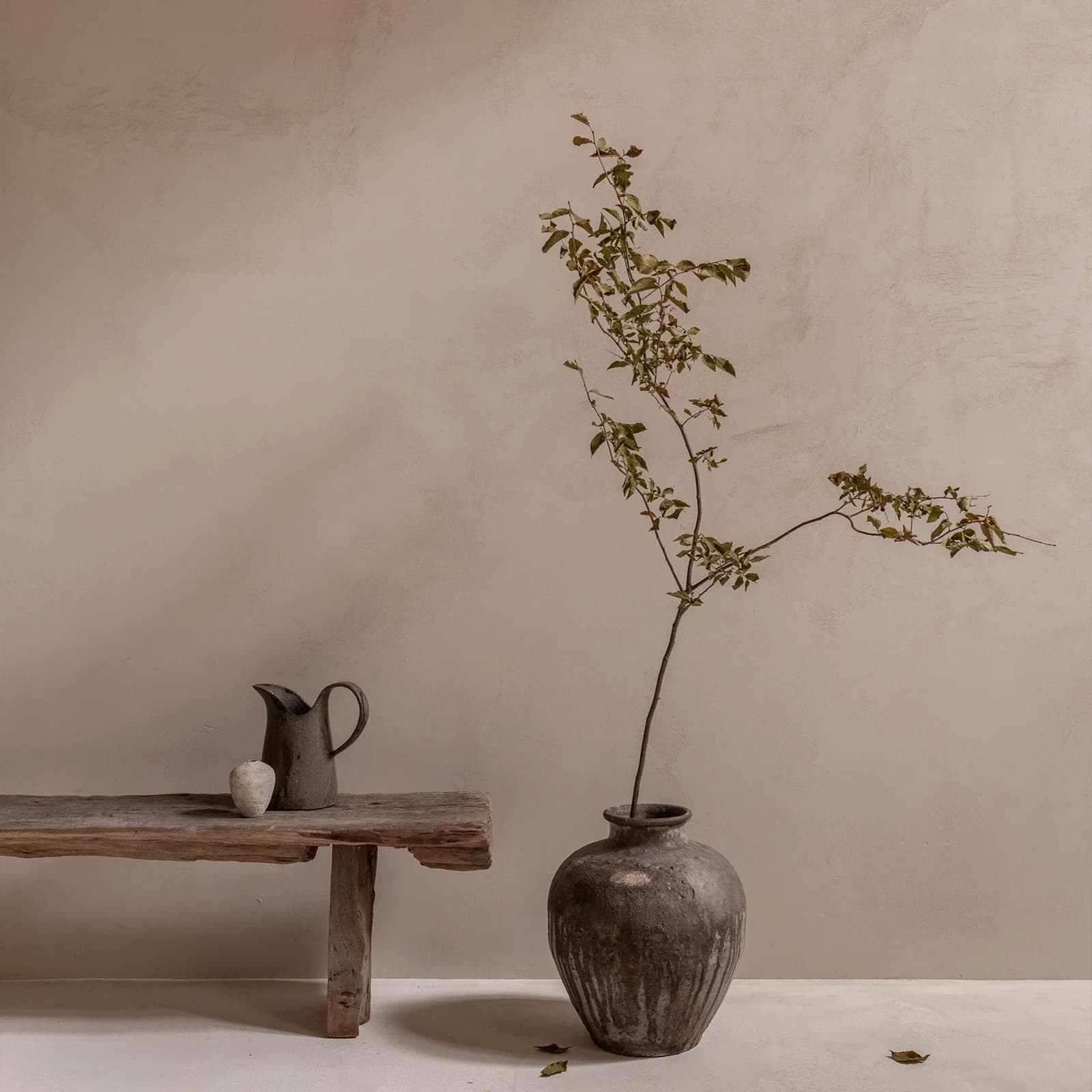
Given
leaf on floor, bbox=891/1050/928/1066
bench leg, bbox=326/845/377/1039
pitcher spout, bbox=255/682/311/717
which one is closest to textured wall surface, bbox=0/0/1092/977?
pitcher spout, bbox=255/682/311/717

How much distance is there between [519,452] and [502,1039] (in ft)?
3.85

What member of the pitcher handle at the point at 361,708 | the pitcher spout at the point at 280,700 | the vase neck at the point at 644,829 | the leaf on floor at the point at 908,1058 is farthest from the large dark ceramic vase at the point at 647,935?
the pitcher spout at the point at 280,700

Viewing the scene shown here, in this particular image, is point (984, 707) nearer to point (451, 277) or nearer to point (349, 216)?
point (451, 277)

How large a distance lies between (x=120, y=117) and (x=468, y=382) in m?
0.95

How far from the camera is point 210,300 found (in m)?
2.33

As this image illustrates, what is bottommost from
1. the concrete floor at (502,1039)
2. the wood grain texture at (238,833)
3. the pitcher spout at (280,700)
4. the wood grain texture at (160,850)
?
the concrete floor at (502,1039)

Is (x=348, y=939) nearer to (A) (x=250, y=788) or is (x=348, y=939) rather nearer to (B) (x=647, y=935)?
(A) (x=250, y=788)

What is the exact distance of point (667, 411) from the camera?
86.1 inches

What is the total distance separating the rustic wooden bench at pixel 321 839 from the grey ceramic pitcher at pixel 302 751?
0.03 metres

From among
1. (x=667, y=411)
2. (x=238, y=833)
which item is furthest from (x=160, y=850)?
(x=667, y=411)

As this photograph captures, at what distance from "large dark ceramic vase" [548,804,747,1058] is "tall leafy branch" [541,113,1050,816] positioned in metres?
0.13

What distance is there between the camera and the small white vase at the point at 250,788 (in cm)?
200

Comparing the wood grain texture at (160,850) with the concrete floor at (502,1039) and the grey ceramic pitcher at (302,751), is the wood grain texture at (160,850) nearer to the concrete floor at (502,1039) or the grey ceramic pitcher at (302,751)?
the grey ceramic pitcher at (302,751)

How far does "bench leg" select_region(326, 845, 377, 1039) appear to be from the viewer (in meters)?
2.02
